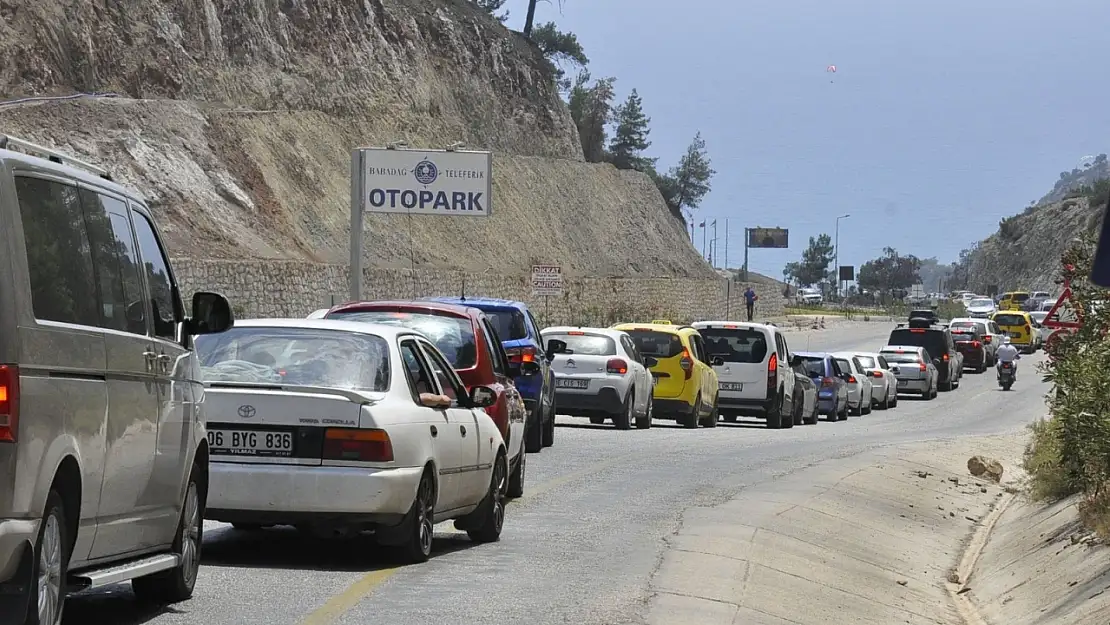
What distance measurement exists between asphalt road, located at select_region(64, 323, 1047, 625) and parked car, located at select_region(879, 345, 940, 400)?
29.9 metres

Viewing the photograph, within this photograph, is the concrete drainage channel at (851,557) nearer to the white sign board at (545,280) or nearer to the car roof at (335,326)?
the car roof at (335,326)

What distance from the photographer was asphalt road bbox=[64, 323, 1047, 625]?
902 cm

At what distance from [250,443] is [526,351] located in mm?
10542

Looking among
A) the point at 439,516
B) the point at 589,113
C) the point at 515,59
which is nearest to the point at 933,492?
the point at 439,516

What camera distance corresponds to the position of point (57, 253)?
7.11 meters

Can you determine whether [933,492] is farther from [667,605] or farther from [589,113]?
[589,113]

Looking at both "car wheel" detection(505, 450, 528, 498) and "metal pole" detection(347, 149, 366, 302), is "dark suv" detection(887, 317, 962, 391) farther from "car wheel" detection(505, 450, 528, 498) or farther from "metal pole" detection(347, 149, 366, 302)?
"car wheel" detection(505, 450, 528, 498)

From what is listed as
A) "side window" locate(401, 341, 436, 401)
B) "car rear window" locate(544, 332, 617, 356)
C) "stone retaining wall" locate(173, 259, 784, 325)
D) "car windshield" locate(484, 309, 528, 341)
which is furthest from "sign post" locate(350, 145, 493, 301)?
"side window" locate(401, 341, 436, 401)

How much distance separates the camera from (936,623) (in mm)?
11992

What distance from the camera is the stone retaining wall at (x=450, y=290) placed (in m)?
48.2

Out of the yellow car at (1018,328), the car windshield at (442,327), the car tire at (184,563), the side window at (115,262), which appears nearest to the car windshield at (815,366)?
the car windshield at (442,327)

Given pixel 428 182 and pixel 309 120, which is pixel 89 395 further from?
pixel 309 120

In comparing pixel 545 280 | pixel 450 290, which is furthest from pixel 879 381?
pixel 450 290

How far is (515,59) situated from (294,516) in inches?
3166
